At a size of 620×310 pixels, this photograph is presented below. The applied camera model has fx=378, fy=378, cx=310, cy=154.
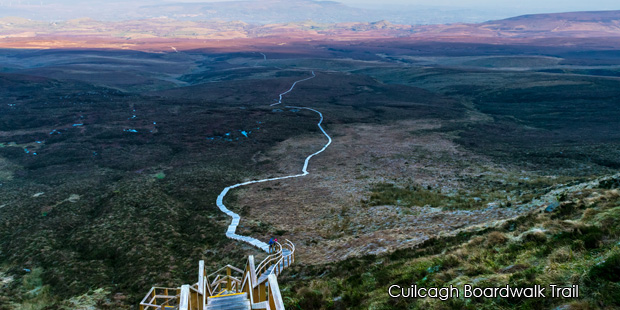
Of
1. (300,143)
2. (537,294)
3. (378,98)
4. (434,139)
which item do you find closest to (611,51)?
(378,98)

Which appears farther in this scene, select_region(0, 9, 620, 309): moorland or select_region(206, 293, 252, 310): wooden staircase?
select_region(0, 9, 620, 309): moorland

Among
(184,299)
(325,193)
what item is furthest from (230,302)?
(325,193)

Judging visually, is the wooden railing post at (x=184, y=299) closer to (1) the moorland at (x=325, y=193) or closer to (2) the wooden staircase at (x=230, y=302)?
(2) the wooden staircase at (x=230, y=302)

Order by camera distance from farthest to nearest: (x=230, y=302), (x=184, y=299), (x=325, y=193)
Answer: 1. (x=325, y=193)
2. (x=230, y=302)
3. (x=184, y=299)

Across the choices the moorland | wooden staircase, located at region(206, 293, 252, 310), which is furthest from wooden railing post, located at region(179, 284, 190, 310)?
the moorland

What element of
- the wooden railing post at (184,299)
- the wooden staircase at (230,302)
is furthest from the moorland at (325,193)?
the wooden railing post at (184,299)

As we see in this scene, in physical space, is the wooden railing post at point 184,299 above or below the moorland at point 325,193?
above

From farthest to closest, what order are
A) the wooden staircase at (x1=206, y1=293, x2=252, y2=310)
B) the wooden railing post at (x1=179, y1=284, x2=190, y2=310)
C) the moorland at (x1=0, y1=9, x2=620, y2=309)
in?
the moorland at (x1=0, y1=9, x2=620, y2=309)
the wooden staircase at (x1=206, y1=293, x2=252, y2=310)
the wooden railing post at (x1=179, y1=284, x2=190, y2=310)

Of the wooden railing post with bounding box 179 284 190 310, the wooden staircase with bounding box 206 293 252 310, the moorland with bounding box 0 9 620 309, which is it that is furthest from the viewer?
the moorland with bounding box 0 9 620 309

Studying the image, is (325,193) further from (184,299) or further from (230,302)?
(184,299)

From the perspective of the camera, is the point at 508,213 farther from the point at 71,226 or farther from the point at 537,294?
the point at 71,226

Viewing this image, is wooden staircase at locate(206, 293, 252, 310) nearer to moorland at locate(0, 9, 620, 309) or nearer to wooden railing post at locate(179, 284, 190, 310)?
wooden railing post at locate(179, 284, 190, 310)

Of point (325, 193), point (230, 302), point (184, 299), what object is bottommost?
point (325, 193)

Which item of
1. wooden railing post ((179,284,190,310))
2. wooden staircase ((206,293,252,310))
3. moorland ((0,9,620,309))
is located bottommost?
moorland ((0,9,620,309))
